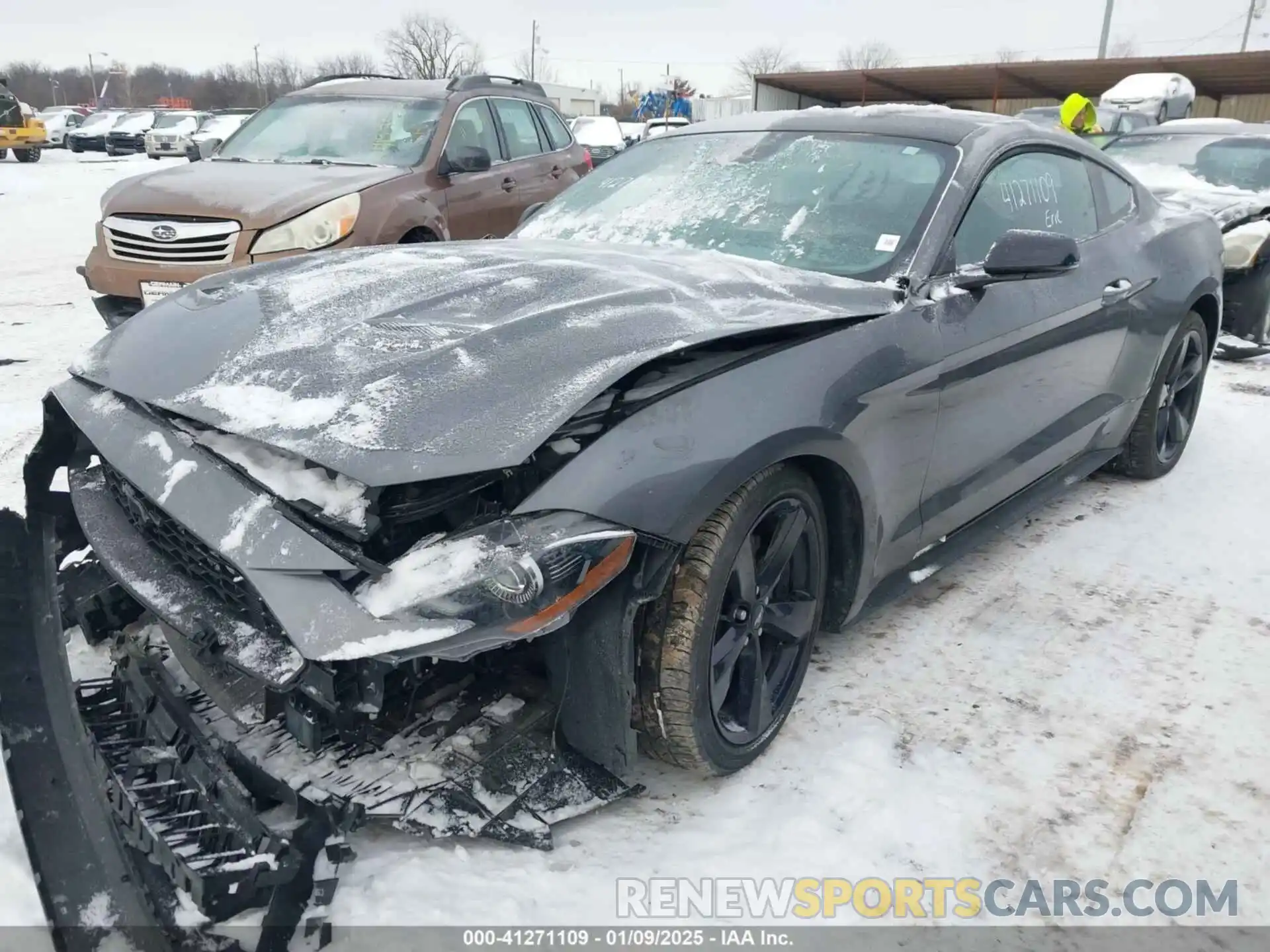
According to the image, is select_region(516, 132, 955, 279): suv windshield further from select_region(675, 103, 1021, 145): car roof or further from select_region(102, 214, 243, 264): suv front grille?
select_region(102, 214, 243, 264): suv front grille

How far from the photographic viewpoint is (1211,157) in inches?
312

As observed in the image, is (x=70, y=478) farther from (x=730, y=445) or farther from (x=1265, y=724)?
(x=1265, y=724)

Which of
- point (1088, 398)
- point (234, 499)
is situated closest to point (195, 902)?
point (234, 499)

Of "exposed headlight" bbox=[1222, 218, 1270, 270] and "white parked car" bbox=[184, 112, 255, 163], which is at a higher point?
"white parked car" bbox=[184, 112, 255, 163]

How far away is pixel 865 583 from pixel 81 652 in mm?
2200

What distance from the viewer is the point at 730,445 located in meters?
2.06

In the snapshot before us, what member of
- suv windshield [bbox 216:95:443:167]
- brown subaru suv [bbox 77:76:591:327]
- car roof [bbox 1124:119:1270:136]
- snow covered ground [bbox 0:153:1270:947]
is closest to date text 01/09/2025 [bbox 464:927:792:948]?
snow covered ground [bbox 0:153:1270:947]

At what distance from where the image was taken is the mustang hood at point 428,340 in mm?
1845

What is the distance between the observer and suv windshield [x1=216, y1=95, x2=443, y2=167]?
6.31 m

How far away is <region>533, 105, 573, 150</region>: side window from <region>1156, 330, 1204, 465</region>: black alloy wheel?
17.0 feet

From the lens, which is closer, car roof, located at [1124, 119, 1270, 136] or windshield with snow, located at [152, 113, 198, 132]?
car roof, located at [1124, 119, 1270, 136]

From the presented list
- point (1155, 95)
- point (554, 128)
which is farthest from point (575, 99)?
point (554, 128)

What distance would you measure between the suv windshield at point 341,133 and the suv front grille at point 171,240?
112 centimetres

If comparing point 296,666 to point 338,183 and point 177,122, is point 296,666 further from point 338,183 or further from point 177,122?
point 177,122
